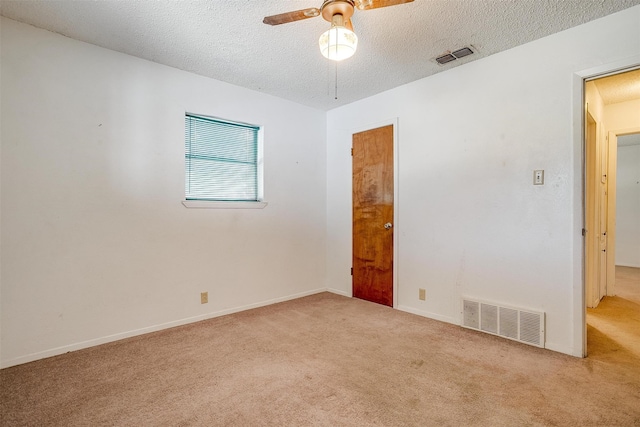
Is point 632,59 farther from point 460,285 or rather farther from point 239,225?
point 239,225

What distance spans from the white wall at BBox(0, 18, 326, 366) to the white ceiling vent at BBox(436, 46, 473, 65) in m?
A: 1.99

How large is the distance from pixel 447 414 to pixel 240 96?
11.2ft

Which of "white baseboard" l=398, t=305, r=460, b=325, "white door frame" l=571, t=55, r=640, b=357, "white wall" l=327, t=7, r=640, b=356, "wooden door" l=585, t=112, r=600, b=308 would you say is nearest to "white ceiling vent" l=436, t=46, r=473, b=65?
"white wall" l=327, t=7, r=640, b=356

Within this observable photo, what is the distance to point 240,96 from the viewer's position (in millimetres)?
3467

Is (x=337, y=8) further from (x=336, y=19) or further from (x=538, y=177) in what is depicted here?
(x=538, y=177)

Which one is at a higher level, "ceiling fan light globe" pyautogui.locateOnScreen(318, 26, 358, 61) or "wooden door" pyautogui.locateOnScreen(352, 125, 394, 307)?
"ceiling fan light globe" pyautogui.locateOnScreen(318, 26, 358, 61)

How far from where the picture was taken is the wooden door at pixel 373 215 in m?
3.58

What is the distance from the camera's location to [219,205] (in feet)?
10.7

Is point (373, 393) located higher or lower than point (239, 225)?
lower

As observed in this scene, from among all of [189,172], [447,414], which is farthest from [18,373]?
[447,414]

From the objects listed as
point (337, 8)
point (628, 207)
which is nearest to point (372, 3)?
point (337, 8)

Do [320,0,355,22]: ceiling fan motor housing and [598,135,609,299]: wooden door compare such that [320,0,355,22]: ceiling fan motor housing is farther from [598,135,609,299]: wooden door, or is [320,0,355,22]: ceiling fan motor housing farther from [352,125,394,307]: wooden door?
[598,135,609,299]: wooden door

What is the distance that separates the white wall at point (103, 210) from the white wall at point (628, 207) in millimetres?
7322

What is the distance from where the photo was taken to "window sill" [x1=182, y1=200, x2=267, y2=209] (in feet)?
10.0
